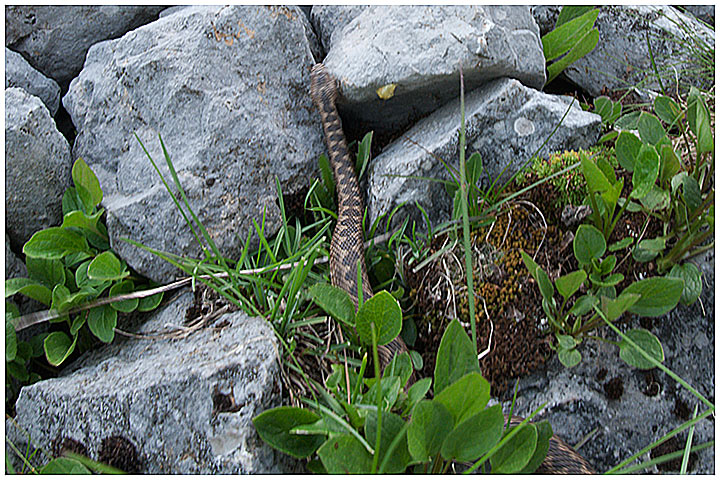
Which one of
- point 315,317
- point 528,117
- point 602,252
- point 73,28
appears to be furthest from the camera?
point 73,28

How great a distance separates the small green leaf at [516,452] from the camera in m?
1.92

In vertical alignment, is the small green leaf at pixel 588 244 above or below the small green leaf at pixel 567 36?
below

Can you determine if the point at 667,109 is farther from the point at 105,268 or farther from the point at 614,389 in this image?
the point at 105,268

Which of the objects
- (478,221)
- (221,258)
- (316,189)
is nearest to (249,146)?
(316,189)

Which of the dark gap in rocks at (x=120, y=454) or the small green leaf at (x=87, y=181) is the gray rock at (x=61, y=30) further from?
the dark gap in rocks at (x=120, y=454)

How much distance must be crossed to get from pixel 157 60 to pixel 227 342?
1.85 metres

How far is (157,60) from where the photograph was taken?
331 centimetres

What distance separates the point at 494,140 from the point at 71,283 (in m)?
2.51

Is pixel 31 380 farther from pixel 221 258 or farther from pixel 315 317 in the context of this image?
pixel 315 317

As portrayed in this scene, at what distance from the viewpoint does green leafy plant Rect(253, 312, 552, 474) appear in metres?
1.84

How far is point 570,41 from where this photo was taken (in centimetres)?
357

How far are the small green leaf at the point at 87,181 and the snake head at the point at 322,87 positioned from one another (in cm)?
139

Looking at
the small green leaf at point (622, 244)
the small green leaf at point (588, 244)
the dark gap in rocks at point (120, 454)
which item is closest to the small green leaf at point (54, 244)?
the dark gap in rocks at point (120, 454)

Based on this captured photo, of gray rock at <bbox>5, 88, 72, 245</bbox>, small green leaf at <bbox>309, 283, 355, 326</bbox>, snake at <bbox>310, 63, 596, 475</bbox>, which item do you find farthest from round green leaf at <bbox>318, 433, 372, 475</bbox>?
gray rock at <bbox>5, 88, 72, 245</bbox>
